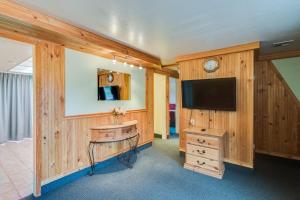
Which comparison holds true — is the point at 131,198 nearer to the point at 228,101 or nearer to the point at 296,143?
the point at 228,101

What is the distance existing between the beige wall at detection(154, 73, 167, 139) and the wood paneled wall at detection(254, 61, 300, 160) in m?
2.58

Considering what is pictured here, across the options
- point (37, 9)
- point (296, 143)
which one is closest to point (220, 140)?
point (296, 143)

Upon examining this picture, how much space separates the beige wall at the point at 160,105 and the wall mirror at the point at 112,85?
6.21 feet

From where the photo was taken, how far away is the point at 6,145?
4594mm

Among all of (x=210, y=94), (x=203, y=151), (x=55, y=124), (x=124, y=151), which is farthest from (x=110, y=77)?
(x=203, y=151)

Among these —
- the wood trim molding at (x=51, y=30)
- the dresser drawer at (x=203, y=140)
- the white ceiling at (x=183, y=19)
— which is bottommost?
the dresser drawer at (x=203, y=140)

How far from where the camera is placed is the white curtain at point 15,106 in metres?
4.89

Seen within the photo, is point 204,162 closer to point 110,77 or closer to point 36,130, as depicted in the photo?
point 110,77

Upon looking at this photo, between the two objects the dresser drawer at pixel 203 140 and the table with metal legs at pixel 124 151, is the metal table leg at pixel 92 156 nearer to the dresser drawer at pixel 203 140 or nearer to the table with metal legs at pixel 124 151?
the table with metal legs at pixel 124 151

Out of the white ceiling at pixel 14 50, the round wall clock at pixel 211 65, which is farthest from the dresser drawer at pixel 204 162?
the white ceiling at pixel 14 50

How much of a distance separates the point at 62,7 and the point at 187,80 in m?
2.49

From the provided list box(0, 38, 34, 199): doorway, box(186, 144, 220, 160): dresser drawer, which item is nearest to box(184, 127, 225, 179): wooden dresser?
box(186, 144, 220, 160): dresser drawer

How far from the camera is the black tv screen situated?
2.91 m

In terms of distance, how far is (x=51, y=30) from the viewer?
1.96 meters
